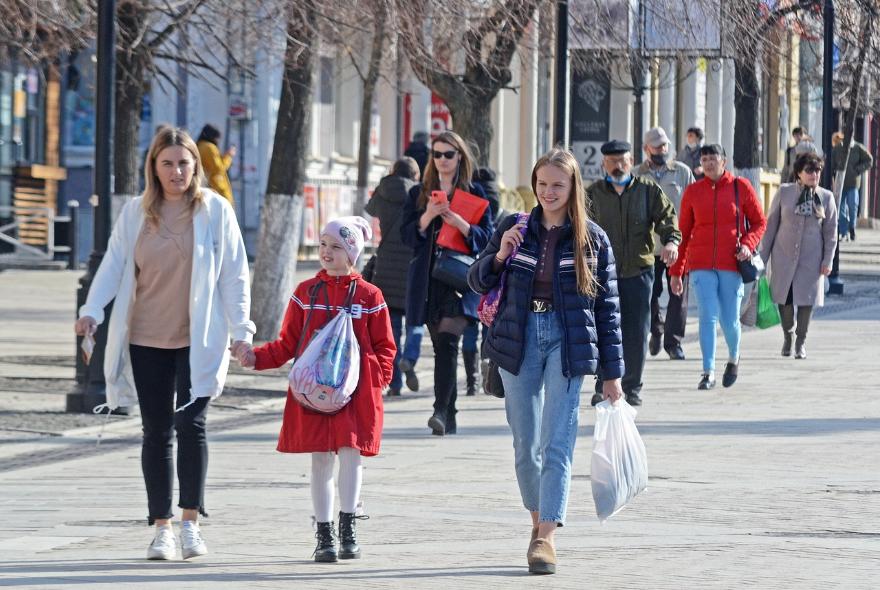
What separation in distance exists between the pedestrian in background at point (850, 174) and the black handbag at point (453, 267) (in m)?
20.4

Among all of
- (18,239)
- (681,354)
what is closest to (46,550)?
(681,354)

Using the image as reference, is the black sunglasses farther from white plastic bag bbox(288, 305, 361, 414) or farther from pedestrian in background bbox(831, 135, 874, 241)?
pedestrian in background bbox(831, 135, 874, 241)

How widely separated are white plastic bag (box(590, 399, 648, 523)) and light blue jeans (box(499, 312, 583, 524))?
0.11 metres

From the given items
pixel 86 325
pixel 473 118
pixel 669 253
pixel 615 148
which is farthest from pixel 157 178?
pixel 473 118

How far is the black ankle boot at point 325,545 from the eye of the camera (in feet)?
24.2

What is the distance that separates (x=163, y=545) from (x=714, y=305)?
7349 millimetres

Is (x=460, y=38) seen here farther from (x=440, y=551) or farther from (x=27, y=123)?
(x=27, y=123)

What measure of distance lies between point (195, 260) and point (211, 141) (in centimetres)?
1329

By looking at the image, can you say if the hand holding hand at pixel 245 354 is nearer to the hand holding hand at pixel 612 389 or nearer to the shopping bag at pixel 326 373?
the shopping bag at pixel 326 373

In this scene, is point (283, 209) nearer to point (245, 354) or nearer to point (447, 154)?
point (447, 154)

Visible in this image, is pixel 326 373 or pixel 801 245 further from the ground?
pixel 801 245

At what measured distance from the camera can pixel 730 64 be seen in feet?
70.0

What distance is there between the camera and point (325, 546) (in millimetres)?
7395

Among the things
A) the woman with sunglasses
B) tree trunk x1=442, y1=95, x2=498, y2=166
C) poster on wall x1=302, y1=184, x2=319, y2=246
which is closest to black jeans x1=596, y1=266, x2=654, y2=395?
the woman with sunglasses
